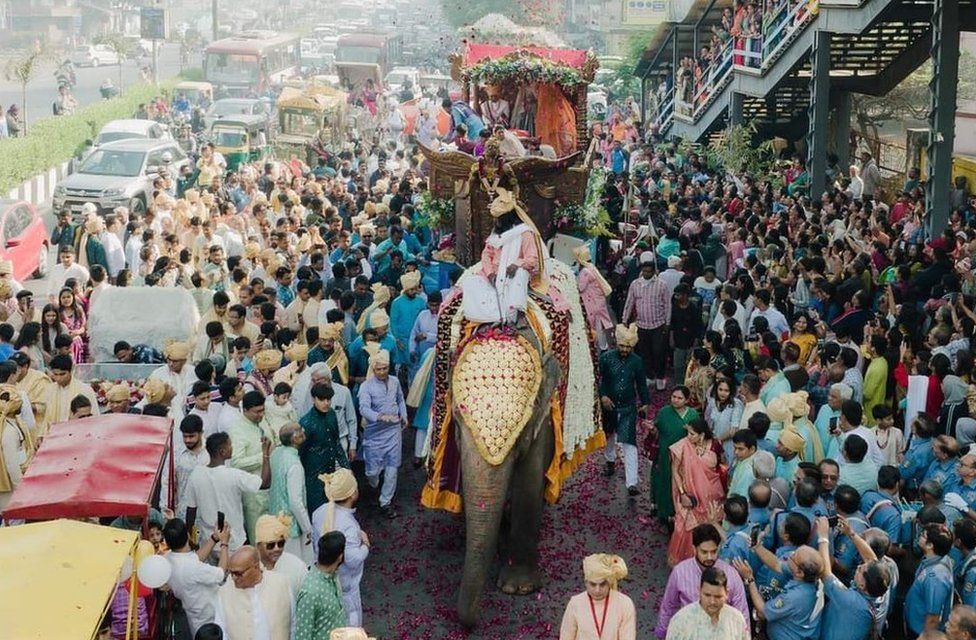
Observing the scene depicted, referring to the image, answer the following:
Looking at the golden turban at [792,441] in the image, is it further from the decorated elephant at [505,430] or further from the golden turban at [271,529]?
the golden turban at [271,529]

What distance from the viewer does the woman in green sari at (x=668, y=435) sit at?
407 inches

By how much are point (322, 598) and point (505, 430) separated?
6.88 ft

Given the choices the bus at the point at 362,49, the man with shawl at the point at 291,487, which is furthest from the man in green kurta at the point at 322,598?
the bus at the point at 362,49

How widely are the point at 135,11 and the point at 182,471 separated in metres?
79.9

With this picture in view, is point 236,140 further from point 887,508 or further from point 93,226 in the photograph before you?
point 887,508

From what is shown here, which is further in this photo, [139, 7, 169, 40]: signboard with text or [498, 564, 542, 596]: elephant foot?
[139, 7, 169, 40]: signboard with text

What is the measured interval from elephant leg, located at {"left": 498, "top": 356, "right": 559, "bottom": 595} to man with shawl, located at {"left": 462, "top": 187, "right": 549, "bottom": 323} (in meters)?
0.53

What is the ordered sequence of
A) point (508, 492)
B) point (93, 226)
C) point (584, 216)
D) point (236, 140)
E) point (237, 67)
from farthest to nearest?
point (237, 67), point (236, 140), point (93, 226), point (584, 216), point (508, 492)

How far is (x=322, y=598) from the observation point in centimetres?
693

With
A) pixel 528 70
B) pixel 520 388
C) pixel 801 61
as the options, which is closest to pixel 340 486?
pixel 520 388

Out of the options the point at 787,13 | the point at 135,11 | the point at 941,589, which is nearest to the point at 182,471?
the point at 941,589

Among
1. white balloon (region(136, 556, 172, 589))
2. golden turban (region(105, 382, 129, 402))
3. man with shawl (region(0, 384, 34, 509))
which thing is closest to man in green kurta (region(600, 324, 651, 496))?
golden turban (region(105, 382, 129, 402))

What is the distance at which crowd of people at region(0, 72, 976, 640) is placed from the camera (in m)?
7.25

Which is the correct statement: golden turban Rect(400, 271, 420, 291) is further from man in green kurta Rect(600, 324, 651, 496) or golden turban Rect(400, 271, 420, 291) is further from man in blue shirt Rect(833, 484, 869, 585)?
man in blue shirt Rect(833, 484, 869, 585)
